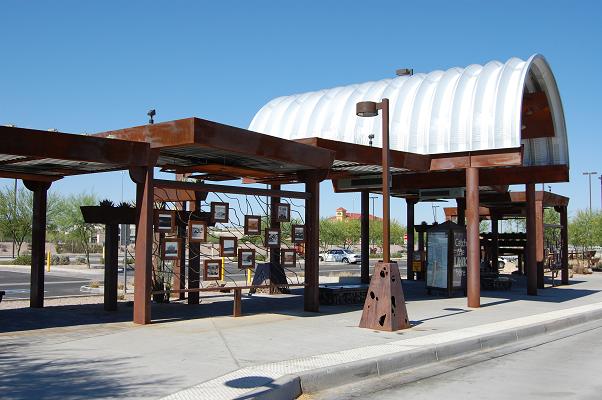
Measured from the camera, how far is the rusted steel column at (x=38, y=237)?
15.5 metres

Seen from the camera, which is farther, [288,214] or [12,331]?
[288,214]

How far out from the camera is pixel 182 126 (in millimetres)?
11844

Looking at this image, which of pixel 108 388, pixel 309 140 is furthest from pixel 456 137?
pixel 108 388

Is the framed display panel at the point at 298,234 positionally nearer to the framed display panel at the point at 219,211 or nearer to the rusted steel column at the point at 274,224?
the rusted steel column at the point at 274,224

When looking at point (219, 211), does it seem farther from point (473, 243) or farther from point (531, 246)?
point (531, 246)

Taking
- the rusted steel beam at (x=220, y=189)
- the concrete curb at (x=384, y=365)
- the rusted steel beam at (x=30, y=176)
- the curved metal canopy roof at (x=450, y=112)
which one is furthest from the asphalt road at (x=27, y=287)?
the concrete curb at (x=384, y=365)

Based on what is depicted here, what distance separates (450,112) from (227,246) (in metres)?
7.88

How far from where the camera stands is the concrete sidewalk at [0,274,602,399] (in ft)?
24.0

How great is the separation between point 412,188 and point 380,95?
148 inches

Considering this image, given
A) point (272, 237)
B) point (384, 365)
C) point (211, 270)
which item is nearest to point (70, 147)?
point (211, 270)

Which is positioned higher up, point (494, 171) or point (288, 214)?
point (494, 171)

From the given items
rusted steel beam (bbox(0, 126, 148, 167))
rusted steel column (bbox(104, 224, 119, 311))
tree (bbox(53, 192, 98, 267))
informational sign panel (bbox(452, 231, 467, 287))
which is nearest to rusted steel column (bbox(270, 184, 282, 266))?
rusted steel column (bbox(104, 224, 119, 311))

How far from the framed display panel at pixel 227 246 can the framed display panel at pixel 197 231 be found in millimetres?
395

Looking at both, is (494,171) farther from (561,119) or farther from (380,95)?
(380,95)
